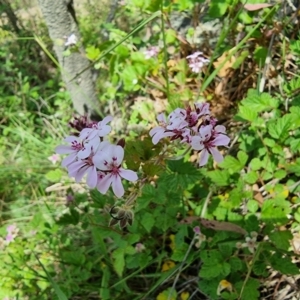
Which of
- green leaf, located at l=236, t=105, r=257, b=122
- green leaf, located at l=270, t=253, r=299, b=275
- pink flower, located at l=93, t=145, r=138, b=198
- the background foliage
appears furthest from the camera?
green leaf, located at l=236, t=105, r=257, b=122

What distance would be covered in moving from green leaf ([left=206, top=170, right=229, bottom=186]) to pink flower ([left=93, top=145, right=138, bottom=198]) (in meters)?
0.66

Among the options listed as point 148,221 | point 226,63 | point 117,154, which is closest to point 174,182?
point 148,221

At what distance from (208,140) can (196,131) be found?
0.03 metres

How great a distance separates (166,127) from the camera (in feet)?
3.46

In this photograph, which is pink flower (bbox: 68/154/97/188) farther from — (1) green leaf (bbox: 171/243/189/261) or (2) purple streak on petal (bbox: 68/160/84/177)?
(1) green leaf (bbox: 171/243/189/261)

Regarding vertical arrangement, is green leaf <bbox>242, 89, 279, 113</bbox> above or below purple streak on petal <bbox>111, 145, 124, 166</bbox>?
below

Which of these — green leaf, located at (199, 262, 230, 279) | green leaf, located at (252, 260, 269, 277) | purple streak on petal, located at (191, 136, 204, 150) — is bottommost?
green leaf, located at (252, 260, 269, 277)

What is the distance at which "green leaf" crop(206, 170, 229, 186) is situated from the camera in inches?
62.8

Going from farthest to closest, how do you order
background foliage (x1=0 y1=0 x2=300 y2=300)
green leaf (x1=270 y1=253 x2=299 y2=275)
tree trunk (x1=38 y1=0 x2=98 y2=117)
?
1. tree trunk (x1=38 y1=0 x2=98 y2=117)
2. background foliage (x1=0 y1=0 x2=300 y2=300)
3. green leaf (x1=270 y1=253 x2=299 y2=275)

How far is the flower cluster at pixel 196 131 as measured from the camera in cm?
102

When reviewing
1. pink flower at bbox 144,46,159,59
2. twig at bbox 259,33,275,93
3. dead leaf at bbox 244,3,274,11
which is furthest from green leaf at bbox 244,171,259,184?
pink flower at bbox 144,46,159,59

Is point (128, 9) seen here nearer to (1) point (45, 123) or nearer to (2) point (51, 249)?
(1) point (45, 123)

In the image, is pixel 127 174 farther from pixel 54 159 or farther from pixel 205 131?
pixel 54 159

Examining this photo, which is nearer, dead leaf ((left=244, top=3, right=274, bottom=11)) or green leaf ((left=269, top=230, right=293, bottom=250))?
green leaf ((left=269, top=230, right=293, bottom=250))
